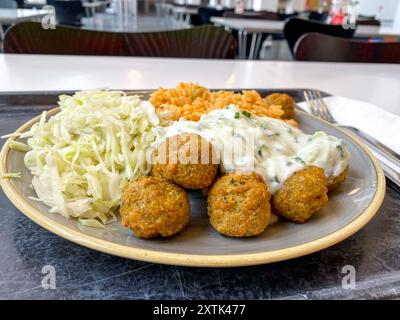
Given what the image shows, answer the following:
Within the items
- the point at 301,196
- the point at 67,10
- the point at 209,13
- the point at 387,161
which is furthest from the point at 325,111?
the point at 67,10

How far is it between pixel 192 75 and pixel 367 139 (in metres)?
0.93

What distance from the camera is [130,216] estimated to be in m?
0.58

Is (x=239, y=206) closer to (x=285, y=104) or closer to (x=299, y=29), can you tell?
(x=285, y=104)

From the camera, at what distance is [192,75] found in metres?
1.72

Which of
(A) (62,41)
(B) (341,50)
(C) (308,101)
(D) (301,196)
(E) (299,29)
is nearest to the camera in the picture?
(D) (301,196)

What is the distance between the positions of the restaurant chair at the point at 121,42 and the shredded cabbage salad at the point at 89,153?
1131mm

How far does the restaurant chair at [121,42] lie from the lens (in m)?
1.90

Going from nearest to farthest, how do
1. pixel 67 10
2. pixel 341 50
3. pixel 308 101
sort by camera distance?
pixel 308 101
pixel 341 50
pixel 67 10

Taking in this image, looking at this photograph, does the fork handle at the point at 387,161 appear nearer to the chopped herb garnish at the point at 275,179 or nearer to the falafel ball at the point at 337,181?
the falafel ball at the point at 337,181

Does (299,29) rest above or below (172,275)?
above

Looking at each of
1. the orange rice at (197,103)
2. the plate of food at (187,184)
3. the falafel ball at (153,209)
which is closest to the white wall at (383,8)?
the orange rice at (197,103)

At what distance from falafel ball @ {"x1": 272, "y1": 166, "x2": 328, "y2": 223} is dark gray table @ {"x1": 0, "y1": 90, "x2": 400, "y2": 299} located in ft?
0.26

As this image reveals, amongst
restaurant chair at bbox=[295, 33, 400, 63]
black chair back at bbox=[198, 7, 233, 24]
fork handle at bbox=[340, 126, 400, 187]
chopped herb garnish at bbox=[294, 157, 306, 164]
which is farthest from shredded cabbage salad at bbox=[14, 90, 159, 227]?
black chair back at bbox=[198, 7, 233, 24]

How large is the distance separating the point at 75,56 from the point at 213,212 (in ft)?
5.31
